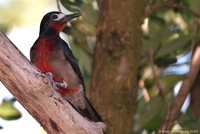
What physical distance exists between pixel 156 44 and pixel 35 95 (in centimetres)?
147

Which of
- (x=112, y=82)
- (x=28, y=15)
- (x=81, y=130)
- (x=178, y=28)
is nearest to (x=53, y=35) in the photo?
(x=112, y=82)

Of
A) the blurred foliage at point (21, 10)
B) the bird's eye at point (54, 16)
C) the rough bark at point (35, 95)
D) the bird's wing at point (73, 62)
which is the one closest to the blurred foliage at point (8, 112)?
the bird's wing at point (73, 62)

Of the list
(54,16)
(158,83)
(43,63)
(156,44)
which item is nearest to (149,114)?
(158,83)

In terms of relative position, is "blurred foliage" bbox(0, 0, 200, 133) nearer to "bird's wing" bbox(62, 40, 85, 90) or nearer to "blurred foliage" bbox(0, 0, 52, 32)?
"bird's wing" bbox(62, 40, 85, 90)

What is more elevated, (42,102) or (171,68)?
(42,102)

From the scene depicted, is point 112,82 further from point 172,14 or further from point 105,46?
point 172,14

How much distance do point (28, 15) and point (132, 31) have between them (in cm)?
210

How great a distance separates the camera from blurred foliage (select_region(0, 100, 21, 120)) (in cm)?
359

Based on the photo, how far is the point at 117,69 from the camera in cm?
374

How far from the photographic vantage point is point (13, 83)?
280 centimetres

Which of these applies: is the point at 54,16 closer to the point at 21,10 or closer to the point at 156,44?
the point at 156,44

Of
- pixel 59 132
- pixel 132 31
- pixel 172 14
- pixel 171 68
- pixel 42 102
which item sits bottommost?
pixel 171 68

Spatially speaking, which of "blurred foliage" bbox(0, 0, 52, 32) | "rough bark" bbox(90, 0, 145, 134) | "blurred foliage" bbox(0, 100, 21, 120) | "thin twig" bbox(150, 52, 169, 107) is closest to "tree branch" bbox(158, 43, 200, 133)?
"thin twig" bbox(150, 52, 169, 107)

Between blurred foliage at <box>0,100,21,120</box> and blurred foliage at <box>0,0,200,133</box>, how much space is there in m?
0.66
